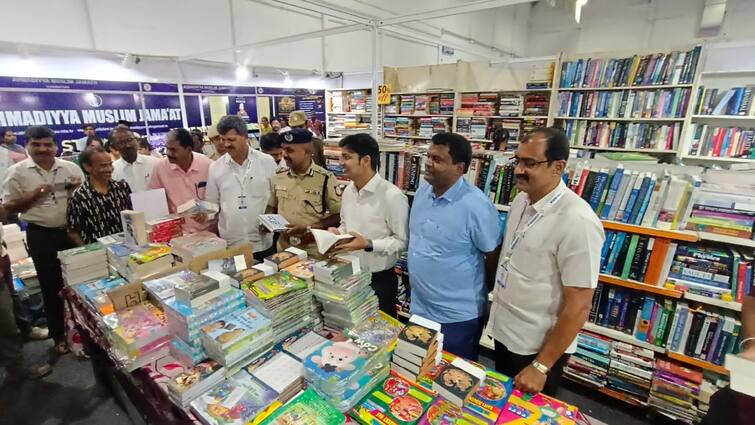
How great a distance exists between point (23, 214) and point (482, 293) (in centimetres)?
354

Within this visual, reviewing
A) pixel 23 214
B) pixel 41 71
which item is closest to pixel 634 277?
pixel 23 214

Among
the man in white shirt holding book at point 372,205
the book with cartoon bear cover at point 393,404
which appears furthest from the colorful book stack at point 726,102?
the book with cartoon bear cover at point 393,404

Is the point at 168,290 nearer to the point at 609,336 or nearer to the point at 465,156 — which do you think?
the point at 465,156

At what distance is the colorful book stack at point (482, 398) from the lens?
4.01ft

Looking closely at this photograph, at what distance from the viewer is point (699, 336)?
2.18 metres

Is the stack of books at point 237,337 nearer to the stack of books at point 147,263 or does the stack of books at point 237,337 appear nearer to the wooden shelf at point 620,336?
the stack of books at point 147,263

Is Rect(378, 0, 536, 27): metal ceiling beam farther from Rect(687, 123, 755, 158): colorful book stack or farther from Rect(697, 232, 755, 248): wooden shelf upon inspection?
Rect(687, 123, 755, 158): colorful book stack

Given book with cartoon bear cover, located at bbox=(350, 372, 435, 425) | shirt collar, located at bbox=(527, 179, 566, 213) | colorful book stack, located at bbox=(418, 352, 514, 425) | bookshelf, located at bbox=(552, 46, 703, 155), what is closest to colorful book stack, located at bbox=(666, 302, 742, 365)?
shirt collar, located at bbox=(527, 179, 566, 213)

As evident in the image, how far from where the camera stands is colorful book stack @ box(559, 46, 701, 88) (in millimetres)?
4703

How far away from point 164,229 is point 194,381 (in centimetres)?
145

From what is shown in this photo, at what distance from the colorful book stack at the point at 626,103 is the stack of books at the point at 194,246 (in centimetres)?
565

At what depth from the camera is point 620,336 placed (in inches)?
94.7

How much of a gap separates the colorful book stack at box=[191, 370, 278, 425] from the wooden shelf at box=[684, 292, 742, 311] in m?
2.40

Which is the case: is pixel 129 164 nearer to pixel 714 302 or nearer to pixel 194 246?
pixel 194 246
